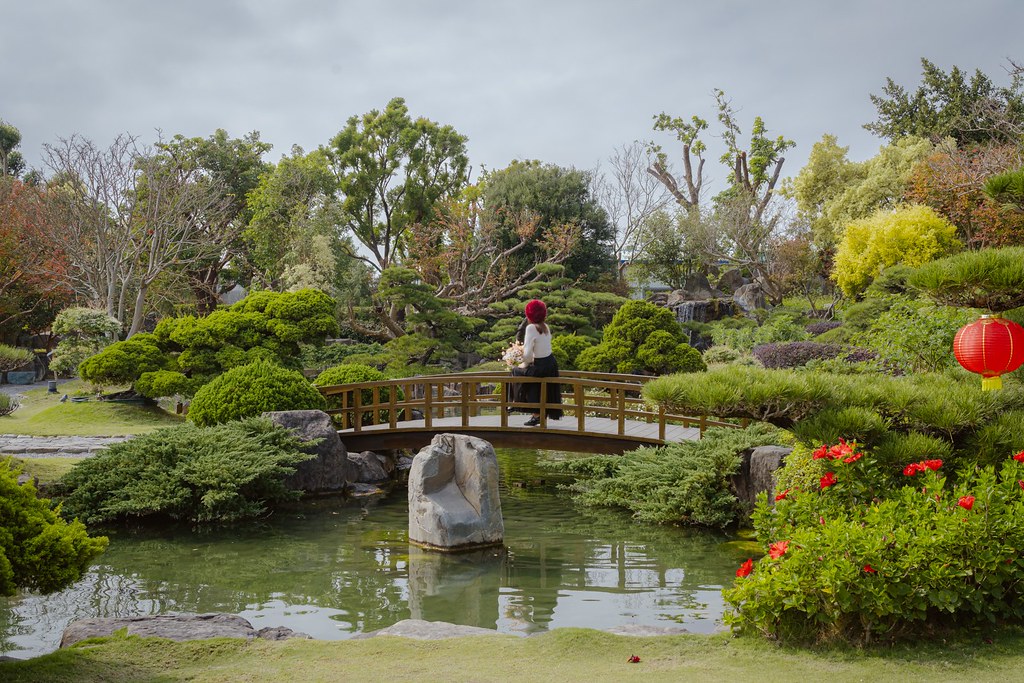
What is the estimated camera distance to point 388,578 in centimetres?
740

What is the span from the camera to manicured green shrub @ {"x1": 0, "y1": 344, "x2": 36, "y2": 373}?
63.1 ft

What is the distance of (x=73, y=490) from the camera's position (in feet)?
31.0

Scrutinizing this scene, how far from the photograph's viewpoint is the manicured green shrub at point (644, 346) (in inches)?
601

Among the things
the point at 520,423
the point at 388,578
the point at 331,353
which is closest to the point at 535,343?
the point at 520,423

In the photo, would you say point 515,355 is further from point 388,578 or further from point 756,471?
point 388,578

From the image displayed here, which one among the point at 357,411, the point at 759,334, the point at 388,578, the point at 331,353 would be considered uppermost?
the point at 759,334

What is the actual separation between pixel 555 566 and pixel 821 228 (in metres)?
20.7

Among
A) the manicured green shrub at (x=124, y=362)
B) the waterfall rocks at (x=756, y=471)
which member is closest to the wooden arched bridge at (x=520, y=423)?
the waterfall rocks at (x=756, y=471)

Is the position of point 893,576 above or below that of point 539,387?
below

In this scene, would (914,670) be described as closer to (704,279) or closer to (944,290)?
(944,290)

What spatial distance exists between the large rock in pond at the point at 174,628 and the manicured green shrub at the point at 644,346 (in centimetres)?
1103

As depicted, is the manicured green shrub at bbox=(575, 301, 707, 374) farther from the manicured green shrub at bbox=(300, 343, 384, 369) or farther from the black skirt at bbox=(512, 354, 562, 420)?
the manicured green shrub at bbox=(300, 343, 384, 369)

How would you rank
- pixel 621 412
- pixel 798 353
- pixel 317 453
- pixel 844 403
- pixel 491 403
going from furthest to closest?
1. pixel 798 353
2. pixel 491 403
3. pixel 317 453
4. pixel 621 412
5. pixel 844 403

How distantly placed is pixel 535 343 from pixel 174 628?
658 centimetres
